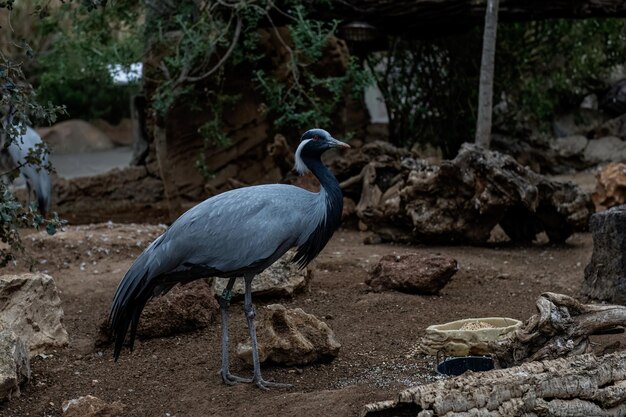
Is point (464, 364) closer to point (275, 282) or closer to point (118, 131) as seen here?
point (275, 282)

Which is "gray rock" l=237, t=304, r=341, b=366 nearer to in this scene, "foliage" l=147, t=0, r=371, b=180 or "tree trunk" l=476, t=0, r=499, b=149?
"tree trunk" l=476, t=0, r=499, b=149

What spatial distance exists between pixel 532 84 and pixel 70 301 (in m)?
7.46

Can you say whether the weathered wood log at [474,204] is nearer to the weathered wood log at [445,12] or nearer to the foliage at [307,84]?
the foliage at [307,84]

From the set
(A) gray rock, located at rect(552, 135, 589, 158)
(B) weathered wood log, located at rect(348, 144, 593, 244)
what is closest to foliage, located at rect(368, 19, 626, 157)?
(A) gray rock, located at rect(552, 135, 589, 158)

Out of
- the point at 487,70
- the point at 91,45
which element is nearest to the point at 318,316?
the point at 487,70

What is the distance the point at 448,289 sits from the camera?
6.70 meters

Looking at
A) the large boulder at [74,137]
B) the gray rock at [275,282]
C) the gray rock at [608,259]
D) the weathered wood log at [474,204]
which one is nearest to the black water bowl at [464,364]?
the gray rock at [275,282]

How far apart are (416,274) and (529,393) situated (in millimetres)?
2628

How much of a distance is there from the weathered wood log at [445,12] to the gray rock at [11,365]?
560cm

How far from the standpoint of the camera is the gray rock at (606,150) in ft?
43.7

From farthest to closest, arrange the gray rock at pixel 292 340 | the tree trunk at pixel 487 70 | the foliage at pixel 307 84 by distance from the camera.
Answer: the foliage at pixel 307 84 < the tree trunk at pixel 487 70 < the gray rock at pixel 292 340

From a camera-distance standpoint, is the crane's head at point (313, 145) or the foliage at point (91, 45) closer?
the crane's head at point (313, 145)

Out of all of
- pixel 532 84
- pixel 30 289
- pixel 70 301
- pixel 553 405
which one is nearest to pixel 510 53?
pixel 532 84

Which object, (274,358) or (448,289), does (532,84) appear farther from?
(274,358)
